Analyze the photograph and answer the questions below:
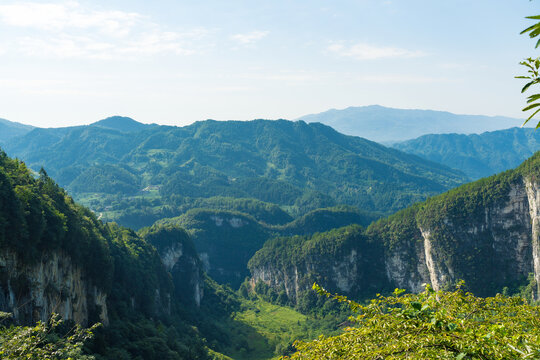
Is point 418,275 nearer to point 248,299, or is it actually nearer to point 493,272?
point 493,272

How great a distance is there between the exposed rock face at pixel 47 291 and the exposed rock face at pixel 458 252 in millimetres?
117867

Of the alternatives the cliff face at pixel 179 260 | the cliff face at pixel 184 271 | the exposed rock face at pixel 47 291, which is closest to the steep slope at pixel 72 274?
the exposed rock face at pixel 47 291

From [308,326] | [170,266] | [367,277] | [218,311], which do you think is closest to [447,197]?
[367,277]

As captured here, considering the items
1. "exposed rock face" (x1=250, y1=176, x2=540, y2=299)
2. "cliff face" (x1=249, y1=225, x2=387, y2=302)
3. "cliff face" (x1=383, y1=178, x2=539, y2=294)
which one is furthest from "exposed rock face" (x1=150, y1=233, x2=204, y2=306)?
"cliff face" (x1=383, y1=178, x2=539, y2=294)

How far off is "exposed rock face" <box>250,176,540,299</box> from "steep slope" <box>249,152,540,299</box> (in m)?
0.29

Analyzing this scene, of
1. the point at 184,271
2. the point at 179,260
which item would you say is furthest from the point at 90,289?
the point at 179,260

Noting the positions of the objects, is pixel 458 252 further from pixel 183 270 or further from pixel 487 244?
pixel 183 270

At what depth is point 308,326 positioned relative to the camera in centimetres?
14138

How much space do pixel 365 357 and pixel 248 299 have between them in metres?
181

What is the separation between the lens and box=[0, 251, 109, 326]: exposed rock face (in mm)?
35594

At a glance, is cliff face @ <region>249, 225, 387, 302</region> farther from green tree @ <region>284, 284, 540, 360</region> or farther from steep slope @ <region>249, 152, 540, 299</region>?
green tree @ <region>284, 284, 540, 360</region>

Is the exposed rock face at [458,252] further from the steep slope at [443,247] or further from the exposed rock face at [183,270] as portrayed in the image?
the exposed rock face at [183,270]

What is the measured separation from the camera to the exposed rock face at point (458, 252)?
121 m

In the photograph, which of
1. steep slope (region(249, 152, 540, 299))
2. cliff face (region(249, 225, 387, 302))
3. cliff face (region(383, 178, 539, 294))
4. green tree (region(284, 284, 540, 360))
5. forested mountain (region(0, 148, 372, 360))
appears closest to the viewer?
green tree (region(284, 284, 540, 360))
